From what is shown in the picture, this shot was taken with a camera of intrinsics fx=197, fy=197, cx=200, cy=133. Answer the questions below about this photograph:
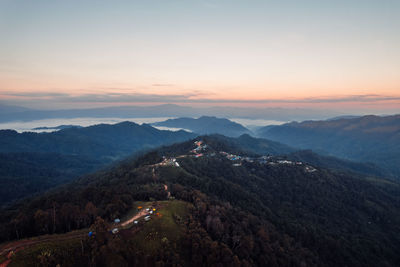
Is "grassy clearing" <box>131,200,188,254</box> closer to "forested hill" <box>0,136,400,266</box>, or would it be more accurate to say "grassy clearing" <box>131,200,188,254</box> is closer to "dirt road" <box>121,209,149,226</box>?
"forested hill" <box>0,136,400,266</box>

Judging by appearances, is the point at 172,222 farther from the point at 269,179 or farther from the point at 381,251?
the point at 269,179

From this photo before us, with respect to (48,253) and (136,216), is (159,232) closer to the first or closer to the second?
(136,216)

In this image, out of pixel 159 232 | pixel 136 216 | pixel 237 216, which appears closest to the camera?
pixel 159 232

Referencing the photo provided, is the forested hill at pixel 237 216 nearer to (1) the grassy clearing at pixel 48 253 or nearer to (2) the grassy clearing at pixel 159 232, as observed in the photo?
(2) the grassy clearing at pixel 159 232

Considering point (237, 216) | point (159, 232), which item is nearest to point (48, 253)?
point (159, 232)

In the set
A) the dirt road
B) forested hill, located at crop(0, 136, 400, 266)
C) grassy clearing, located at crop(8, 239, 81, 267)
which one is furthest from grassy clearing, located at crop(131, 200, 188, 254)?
grassy clearing, located at crop(8, 239, 81, 267)

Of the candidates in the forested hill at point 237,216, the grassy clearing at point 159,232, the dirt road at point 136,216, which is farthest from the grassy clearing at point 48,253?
the grassy clearing at point 159,232

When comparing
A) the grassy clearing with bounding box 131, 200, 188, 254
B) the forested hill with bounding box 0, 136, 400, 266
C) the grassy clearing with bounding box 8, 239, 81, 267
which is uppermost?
the grassy clearing with bounding box 8, 239, 81, 267
